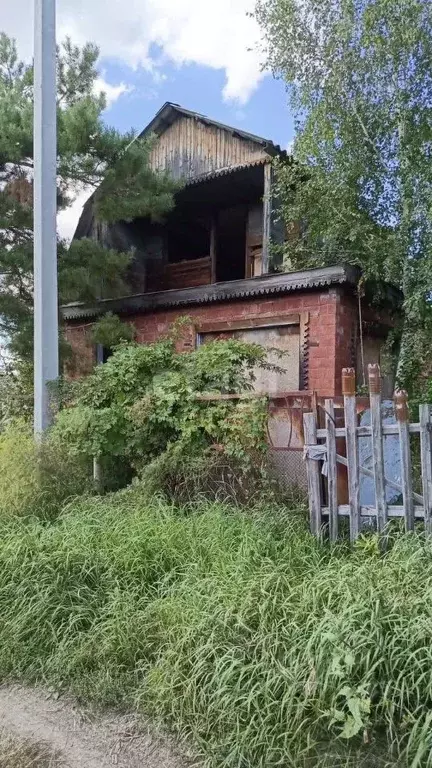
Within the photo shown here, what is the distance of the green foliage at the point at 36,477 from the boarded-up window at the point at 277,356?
3.45m

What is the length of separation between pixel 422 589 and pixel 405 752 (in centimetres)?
95

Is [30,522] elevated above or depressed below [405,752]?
above

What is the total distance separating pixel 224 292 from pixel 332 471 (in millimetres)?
5417

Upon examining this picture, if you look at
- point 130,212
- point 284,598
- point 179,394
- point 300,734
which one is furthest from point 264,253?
point 300,734

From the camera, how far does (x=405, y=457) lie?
3.93 m

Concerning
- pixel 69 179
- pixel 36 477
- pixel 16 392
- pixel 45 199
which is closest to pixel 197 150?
pixel 69 179

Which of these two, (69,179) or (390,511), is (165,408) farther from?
(69,179)

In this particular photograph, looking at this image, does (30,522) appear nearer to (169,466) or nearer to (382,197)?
(169,466)

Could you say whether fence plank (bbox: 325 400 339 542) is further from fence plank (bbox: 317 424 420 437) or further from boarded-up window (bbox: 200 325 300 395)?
boarded-up window (bbox: 200 325 300 395)

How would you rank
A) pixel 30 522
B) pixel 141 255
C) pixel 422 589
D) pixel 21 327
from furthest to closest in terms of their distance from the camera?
pixel 141 255 → pixel 21 327 → pixel 30 522 → pixel 422 589

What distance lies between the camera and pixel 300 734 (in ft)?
7.97

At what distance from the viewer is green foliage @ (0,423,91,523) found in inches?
207

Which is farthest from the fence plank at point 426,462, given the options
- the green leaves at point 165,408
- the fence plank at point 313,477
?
the green leaves at point 165,408

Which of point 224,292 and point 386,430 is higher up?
point 224,292
